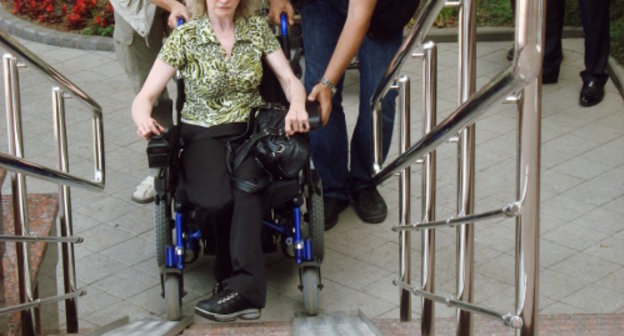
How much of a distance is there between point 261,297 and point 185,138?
2.99 ft

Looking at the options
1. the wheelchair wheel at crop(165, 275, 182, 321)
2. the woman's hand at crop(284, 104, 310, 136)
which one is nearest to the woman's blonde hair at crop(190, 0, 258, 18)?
the woman's hand at crop(284, 104, 310, 136)

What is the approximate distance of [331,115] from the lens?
5.91 meters

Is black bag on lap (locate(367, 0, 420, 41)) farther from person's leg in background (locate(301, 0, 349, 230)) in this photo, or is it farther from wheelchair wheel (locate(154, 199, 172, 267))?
wheelchair wheel (locate(154, 199, 172, 267))

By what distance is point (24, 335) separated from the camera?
165 inches

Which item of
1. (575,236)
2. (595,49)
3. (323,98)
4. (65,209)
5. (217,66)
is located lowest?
(575,236)

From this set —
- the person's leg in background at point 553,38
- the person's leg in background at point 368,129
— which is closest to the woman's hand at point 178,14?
the person's leg in background at point 368,129

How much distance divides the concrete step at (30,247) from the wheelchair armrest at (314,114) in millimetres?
1217

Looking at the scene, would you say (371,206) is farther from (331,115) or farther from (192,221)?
(192,221)

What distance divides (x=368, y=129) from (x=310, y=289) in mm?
1277

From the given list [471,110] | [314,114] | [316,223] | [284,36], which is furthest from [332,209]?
[471,110]

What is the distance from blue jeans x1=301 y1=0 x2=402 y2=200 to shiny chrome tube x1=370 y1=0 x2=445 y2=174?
55 centimetres

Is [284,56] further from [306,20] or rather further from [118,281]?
[118,281]

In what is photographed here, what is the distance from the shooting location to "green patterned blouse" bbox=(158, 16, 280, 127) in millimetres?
5090

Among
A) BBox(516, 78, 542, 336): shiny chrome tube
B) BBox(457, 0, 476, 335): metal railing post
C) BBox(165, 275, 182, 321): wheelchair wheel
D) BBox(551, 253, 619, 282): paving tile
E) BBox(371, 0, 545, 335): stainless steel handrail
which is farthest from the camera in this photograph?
BBox(551, 253, 619, 282): paving tile
